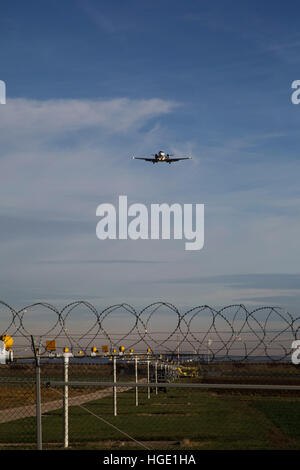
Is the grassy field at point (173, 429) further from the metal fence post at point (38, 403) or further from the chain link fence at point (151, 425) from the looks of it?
the metal fence post at point (38, 403)

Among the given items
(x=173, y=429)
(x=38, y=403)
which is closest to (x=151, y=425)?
(x=173, y=429)

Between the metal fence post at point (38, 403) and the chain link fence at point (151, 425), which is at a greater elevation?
the metal fence post at point (38, 403)

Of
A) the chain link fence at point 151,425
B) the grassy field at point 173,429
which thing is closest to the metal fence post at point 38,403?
the chain link fence at point 151,425

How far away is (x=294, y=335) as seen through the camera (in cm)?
3519

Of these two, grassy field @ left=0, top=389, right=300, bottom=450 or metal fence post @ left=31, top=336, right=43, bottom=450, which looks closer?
metal fence post @ left=31, top=336, right=43, bottom=450

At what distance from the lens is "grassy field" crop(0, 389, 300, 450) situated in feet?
63.8

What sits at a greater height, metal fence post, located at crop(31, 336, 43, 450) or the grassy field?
metal fence post, located at crop(31, 336, 43, 450)

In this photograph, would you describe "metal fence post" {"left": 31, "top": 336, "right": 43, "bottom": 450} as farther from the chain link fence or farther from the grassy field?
the grassy field

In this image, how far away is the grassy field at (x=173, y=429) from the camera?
19.4m

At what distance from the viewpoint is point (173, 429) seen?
23.8m

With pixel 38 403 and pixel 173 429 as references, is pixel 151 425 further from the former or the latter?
pixel 38 403

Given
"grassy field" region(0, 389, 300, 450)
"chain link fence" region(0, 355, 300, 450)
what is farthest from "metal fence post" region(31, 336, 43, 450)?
"grassy field" region(0, 389, 300, 450)

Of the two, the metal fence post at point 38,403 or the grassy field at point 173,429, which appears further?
the grassy field at point 173,429

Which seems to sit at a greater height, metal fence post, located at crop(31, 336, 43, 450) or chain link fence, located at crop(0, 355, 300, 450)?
metal fence post, located at crop(31, 336, 43, 450)
